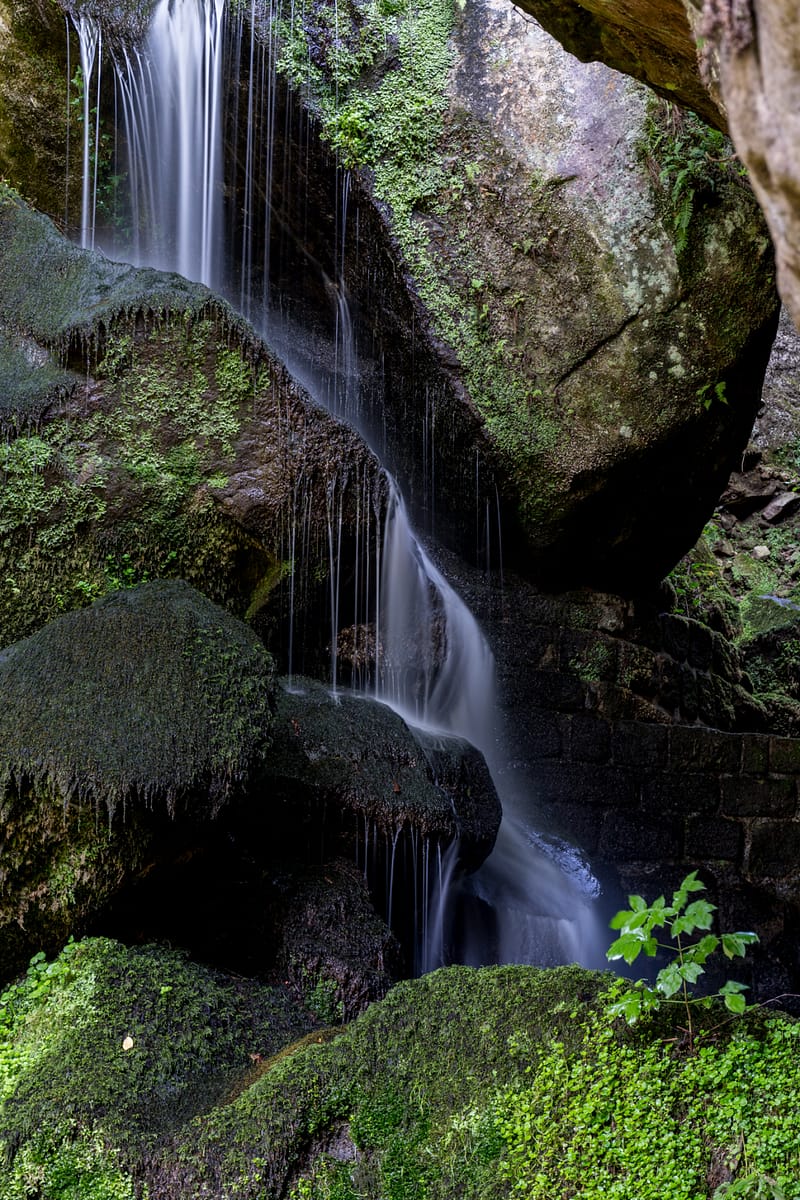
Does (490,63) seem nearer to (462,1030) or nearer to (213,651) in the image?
(213,651)

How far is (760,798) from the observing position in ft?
27.6

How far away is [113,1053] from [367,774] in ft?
6.36

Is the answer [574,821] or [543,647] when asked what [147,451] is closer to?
[543,647]

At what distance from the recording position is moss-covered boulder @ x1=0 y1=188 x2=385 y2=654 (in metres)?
5.42

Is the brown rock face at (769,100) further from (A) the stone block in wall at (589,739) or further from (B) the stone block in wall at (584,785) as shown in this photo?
(A) the stone block in wall at (589,739)

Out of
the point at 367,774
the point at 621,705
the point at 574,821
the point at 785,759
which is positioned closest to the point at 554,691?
the point at 621,705

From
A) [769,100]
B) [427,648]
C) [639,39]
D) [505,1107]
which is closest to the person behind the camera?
[769,100]

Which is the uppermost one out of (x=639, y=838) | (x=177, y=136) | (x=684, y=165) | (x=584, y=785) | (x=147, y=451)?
(x=177, y=136)

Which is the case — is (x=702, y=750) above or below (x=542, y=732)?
below

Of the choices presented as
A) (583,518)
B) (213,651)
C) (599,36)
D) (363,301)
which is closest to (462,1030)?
(213,651)

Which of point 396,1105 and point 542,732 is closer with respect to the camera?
point 396,1105

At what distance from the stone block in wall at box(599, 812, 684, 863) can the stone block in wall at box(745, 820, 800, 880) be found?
61cm

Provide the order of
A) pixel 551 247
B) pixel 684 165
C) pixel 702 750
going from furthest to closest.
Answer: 1. pixel 702 750
2. pixel 551 247
3. pixel 684 165

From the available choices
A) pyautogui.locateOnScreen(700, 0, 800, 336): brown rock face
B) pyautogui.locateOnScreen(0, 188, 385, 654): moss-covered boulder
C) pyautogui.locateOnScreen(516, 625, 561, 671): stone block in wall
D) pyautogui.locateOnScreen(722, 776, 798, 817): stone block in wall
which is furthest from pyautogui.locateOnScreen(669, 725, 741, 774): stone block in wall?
pyautogui.locateOnScreen(700, 0, 800, 336): brown rock face
